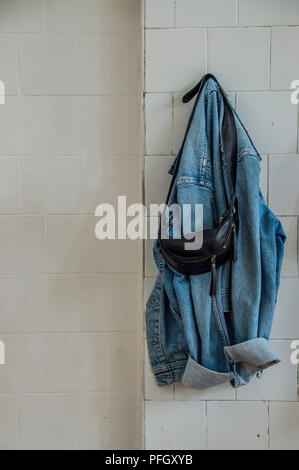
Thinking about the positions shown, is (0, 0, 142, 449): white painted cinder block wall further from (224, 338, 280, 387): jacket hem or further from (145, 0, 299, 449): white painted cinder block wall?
(224, 338, 280, 387): jacket hem

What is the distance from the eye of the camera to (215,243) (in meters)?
1.06

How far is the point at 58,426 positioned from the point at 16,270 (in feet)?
1.91

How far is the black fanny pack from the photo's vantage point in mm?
1065

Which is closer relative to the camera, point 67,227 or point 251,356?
point 251,356

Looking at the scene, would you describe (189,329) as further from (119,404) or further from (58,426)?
(58,426)

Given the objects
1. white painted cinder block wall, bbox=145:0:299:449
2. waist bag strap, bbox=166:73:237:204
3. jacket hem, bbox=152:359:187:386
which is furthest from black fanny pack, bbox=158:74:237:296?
jacket hem, bbox=152:359:187:386

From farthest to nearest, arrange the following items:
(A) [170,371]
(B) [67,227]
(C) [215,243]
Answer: (B) [67,227], (A) [170,371], (C) [215,243]

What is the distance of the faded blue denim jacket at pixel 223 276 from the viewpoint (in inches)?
42.7

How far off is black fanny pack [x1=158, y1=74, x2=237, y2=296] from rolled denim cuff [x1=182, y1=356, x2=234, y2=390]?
8.3 inches

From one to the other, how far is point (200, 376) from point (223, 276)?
287 mm

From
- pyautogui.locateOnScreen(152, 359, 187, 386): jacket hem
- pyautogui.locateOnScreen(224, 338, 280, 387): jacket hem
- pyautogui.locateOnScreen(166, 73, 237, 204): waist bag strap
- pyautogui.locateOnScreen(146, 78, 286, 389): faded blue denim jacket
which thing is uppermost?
pyautogui.locateOnScreen(166, 73, 237, 204): waist bag strap

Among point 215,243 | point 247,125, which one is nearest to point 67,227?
point 215,243

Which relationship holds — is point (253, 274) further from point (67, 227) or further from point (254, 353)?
point (67, 227)

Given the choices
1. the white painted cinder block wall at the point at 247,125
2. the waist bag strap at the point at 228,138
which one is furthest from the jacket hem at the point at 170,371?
the waist bag strap at the point at 228,138
